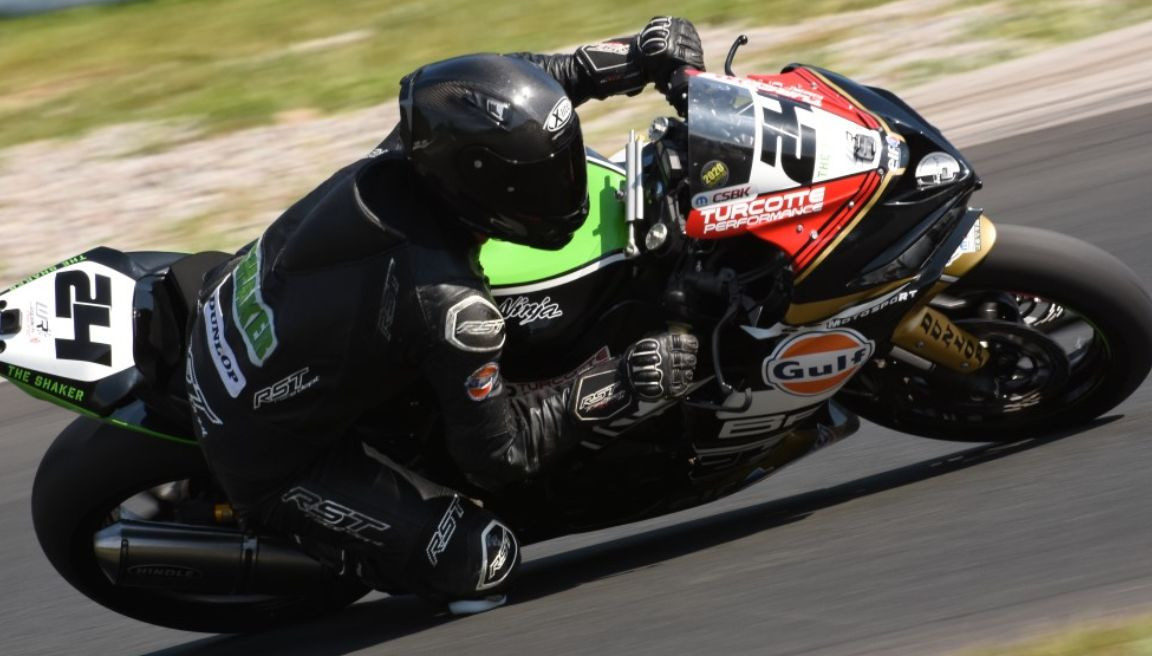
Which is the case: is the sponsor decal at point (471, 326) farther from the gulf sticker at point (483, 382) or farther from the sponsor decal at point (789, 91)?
the sponsor decal at point (789, 91)

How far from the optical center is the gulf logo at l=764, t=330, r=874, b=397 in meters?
3.96

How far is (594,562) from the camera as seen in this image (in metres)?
4.55

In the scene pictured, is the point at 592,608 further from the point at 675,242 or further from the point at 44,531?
the point at 44,531

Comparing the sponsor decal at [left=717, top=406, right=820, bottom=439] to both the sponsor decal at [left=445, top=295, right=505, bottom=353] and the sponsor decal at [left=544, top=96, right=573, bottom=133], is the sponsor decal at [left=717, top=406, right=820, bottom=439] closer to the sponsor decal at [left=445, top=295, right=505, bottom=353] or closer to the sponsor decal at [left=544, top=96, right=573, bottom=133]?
the sponsor decal at [left=445, top=295, right=505, bottom=353]

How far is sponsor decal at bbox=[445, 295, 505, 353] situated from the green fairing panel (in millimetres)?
258

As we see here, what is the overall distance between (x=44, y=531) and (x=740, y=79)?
219cm

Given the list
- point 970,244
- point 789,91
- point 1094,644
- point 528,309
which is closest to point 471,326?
point 528,309

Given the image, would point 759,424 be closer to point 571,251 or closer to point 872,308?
point 872,308

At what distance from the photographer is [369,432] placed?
415 centimetres

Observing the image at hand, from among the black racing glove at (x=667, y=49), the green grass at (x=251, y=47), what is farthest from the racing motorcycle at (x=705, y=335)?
the green grass at (x=251, y=47)

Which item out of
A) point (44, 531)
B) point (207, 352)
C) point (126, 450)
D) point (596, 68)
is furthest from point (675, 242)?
point (44, 531)

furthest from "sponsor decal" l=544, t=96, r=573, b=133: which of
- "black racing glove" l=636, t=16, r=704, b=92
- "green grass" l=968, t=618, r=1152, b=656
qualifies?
"green grass" l=968, t=618, r=1152, b=656

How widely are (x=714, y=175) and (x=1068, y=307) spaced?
1.05m

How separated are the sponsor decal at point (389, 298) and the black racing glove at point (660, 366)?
56 centimetres
